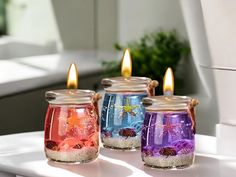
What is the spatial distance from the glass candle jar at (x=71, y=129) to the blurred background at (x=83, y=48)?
838 millimetres

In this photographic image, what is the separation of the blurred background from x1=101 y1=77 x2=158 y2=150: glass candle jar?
0.77m

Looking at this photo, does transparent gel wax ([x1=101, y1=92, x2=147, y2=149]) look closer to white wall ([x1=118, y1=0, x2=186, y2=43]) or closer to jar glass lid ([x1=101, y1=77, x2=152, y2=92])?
jar glass lid ([x1=101, y1=77, x2=152, y2=92])

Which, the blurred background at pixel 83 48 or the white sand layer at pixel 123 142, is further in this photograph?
the blurred background at pixel 83 48

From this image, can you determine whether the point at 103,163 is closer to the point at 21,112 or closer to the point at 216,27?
the point at 216,27

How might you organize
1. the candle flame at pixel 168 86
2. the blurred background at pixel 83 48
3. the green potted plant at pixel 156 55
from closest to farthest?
1. the candle flame at pixel 168 86
2. the blurred background at pixel 83 48
3. the green potted plant at pixel 156 55

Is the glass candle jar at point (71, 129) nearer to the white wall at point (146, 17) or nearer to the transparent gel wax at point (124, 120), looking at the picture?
the transparent gel wax at point (124, 120)

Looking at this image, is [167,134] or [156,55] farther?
[156,55]

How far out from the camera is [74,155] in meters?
0.76

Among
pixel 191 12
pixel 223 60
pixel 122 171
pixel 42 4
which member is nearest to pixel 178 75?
pixel 42 4

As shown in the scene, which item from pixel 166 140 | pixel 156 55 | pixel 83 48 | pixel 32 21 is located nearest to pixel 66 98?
pixel 166 140

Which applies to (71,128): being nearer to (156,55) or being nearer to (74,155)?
(74,155)

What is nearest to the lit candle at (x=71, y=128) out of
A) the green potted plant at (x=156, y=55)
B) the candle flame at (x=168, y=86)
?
the candle flame at (x=168, y=86)

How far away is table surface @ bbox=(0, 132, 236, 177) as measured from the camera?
0.71 meters

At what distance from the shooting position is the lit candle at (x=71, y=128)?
2.48 ft
